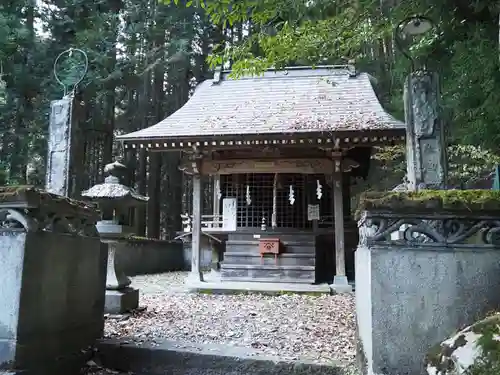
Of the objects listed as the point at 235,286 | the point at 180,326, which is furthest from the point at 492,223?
the point at 235,286

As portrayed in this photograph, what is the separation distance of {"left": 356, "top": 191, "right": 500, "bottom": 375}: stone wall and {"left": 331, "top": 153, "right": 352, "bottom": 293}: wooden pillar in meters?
6.93

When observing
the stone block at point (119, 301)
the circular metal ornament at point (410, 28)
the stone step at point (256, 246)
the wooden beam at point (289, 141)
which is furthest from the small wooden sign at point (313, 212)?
the circular metal ornament at point (410, 28)

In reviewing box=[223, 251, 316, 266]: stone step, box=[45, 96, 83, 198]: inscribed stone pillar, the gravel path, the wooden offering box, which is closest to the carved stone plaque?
box=[45, 96, 83, 198]: inscribed stone pillar

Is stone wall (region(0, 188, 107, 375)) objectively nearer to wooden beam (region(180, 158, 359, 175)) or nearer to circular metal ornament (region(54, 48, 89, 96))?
circular metal ornament (region(54, 48, 89, 96))

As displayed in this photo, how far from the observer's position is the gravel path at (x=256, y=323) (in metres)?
4.48

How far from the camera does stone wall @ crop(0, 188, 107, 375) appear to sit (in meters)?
3.00

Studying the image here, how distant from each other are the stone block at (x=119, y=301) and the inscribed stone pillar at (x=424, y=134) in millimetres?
4333

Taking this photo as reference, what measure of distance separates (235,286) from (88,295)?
598cm

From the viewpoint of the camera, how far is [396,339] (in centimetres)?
267

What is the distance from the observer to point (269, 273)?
10602 mm

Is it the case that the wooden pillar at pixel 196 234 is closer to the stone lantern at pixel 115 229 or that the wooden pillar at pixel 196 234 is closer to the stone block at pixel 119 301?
the stone lantern at pixel 115 229

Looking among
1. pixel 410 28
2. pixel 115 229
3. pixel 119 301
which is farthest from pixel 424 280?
pixel 115 229

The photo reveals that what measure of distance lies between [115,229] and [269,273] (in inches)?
200

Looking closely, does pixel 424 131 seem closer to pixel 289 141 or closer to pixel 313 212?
pixel 289 141
